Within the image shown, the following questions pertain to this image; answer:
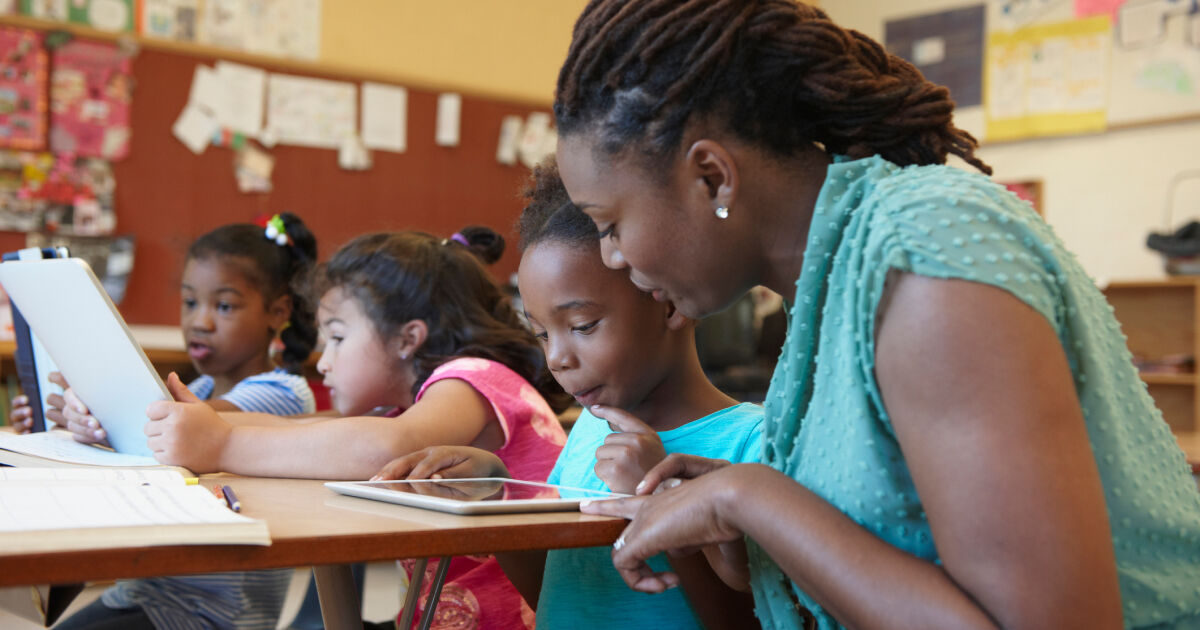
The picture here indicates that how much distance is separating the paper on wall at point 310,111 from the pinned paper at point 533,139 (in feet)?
2.62

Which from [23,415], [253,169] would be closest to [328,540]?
[23,415]

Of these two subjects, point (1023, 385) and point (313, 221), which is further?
point (313, 221)

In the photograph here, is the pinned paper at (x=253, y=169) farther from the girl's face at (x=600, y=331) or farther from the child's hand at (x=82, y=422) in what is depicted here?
the girl's face at (x=600, y=331)

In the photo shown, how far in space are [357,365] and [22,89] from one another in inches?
110

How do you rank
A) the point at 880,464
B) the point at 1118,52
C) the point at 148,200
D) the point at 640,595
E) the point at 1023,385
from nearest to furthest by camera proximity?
the point at 1023,385
the point at 880,464
the point at 640,595
the point at 148,200
the point at 1118,52

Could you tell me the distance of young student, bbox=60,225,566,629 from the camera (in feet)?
3.89

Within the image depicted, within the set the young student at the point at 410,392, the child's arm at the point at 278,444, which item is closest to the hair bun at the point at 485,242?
the young student at the point at 410,392

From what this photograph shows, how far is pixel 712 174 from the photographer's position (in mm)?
867

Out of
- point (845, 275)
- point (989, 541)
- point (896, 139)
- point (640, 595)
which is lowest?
point (640, 595)

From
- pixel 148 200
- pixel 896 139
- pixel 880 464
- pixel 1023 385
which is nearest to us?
pixel 1023 385

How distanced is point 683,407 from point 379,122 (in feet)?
11.8

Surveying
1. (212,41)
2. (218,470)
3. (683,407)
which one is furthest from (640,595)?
(212,41)

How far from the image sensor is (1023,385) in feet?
2.10

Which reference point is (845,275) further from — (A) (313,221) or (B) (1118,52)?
(B) (1118,52)
